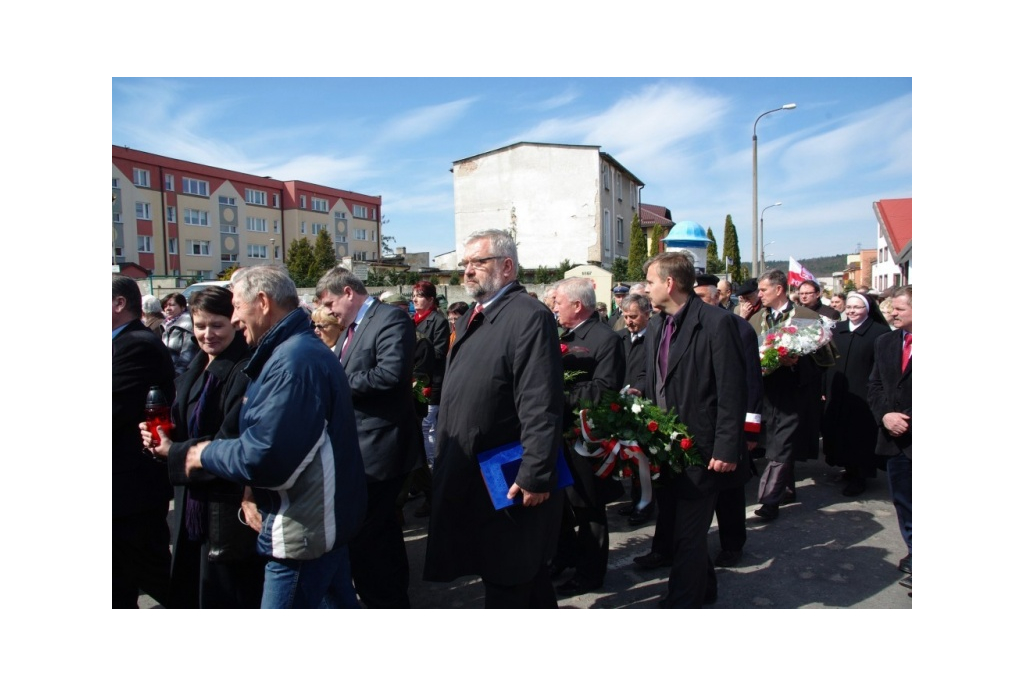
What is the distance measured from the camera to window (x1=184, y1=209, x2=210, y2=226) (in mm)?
53875

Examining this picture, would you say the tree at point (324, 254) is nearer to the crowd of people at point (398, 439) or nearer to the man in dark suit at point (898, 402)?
the crowd of people at point (398, 439)

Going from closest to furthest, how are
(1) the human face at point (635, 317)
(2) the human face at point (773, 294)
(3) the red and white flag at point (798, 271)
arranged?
(1) the human face at point (635, 317) → (2) the human face at point (773, 294) → (3) the red and white flag at point (798, 271)

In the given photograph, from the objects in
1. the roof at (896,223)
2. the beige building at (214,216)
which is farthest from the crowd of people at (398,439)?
the beige building at (214,216)

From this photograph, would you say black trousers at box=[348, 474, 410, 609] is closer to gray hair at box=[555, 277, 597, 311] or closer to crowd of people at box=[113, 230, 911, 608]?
crowd of people at box=[113, 230, 911, 608]

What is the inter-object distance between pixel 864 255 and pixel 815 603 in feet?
349

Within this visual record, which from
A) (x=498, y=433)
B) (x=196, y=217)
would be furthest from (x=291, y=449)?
(x=196, y=217)

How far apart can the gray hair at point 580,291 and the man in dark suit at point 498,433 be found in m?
1.45

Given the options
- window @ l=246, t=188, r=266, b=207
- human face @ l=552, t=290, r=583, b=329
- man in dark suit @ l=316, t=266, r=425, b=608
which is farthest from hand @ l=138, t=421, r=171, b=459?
window @ l=246, t=188, r=266, b=207

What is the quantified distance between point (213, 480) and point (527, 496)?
1358 millimetres

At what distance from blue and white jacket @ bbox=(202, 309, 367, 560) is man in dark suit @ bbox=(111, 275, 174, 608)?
111 centimetres

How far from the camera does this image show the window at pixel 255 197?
6044 cm

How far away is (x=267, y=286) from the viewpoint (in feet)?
9.27

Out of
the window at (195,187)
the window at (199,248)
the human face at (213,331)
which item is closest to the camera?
the human face at (213,331)

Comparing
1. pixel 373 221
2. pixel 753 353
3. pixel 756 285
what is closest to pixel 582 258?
pixel 756 285
